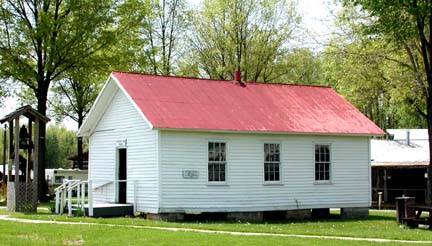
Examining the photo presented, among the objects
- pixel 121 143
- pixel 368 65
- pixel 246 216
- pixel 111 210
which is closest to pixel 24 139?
pixel 121 143

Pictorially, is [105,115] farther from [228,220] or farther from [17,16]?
[17,16]

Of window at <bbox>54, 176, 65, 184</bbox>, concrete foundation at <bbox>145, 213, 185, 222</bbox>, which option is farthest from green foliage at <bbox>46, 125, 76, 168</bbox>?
concrete foundation at <bbox>145, 213, 185, 222</bbox>

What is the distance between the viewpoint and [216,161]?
2470cm

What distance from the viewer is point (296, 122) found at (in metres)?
26.8

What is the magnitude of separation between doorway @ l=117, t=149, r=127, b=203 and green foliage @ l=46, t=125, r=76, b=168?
75887 millimetres

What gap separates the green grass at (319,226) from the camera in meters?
19.1

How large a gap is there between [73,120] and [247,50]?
16.4m

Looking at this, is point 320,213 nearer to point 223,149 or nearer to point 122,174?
point 223,149

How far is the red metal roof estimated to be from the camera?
24.4 meters

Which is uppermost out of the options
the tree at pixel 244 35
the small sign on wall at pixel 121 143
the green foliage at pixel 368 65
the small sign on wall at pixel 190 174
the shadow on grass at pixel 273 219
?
the tree at pixel 244 35

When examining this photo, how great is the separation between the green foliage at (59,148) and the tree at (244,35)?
180 ft

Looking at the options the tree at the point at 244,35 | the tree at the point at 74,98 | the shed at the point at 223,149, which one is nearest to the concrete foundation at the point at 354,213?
the shed at the point at 223,149

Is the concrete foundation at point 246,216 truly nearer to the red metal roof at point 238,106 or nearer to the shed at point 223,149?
the shed at point 223,149

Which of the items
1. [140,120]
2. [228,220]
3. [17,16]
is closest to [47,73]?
[17,16]
